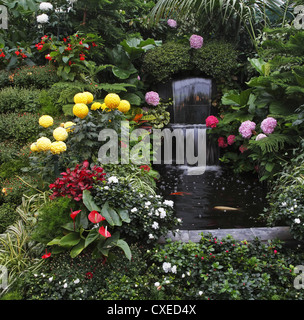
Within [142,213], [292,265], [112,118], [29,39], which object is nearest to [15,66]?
[29,39]

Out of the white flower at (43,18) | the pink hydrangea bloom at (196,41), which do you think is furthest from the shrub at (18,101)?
the pink hydrangea bloom at (196,41)

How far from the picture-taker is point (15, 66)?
18.6 feet

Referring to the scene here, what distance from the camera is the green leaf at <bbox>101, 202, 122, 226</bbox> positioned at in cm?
269

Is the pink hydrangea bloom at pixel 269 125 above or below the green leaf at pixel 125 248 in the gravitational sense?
above

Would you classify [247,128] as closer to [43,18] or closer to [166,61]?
[166,61]

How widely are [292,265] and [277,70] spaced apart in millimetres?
3239

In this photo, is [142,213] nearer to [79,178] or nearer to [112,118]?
[79,178]

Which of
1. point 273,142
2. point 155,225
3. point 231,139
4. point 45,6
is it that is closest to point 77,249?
point 155,225

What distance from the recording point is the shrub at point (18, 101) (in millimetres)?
4902

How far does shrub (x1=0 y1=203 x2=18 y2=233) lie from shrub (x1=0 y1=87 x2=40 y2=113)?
1.89 metres

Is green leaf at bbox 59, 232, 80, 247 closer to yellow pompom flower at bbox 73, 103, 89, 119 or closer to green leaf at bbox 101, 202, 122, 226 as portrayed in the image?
green leaf at bbox 101, 202, 122, 226

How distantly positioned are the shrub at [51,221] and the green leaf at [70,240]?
0.13 metres

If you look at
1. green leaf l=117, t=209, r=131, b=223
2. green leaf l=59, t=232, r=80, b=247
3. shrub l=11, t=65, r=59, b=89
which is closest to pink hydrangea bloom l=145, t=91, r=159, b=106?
shrub l=11, t=65, r=59, b=89

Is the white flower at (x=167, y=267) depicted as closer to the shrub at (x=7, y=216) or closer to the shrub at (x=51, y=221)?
the shrub at (x=51, y=221)
